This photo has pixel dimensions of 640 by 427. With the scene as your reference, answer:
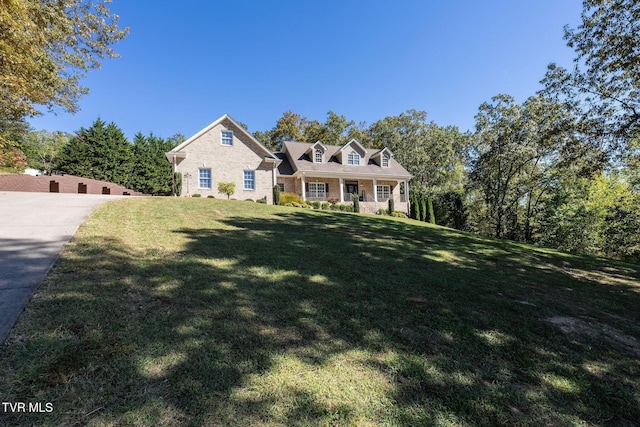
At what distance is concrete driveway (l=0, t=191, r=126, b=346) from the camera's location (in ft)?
9.25

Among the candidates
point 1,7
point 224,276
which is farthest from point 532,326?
point 1,7

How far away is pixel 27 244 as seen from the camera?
4586 millimetres

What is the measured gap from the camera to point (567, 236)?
24.3 metres

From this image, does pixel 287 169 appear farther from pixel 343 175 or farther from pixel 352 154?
pixel 352 154

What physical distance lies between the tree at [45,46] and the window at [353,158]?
18.7m

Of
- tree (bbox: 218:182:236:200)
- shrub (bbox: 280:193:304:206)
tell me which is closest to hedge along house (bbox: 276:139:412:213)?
shrub (bbox: 280:193:304:206)

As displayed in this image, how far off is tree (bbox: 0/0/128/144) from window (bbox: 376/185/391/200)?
Result: 2165cm

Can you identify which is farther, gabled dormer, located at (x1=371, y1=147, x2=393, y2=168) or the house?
gabled dormer, located at (x1=371, y1=147, x2=393, y2=168)

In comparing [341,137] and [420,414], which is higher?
[341,137]

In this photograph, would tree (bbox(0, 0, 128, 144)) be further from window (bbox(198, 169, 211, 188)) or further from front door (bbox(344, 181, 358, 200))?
front door (bbox(344, 181, 358, 200))

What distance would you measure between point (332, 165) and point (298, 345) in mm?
24469

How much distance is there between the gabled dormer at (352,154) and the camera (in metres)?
27.2

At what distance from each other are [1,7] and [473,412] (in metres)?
13.8

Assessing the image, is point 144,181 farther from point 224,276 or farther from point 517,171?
point 517,171
